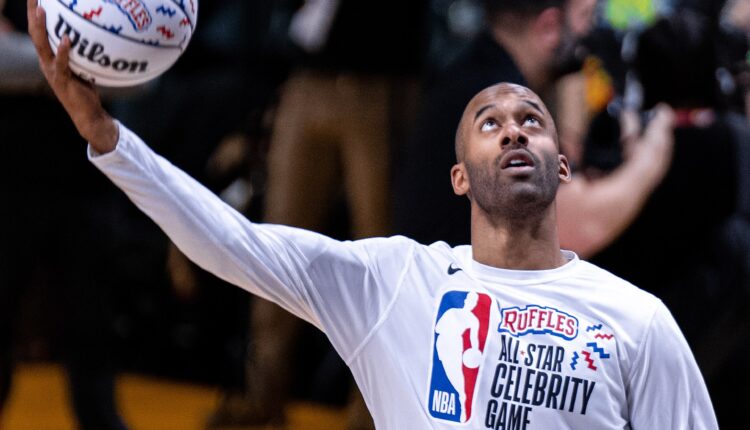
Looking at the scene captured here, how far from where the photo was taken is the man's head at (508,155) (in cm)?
237

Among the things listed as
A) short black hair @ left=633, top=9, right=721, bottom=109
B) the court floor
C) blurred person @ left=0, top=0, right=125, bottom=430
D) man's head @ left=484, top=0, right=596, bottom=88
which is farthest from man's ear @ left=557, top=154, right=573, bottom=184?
the court floor

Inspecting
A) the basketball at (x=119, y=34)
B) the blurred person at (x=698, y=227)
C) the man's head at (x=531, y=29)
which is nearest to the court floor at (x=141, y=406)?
the blurred person at (x=698, y=227)

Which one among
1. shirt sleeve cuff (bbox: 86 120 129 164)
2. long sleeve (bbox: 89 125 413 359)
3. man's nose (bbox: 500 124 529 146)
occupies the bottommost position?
long sleeve (bbox: 89 125 413 359)

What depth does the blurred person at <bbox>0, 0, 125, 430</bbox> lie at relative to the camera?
13.9 ft

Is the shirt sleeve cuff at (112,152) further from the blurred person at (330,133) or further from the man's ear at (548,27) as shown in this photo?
the blurred person at (330,133)

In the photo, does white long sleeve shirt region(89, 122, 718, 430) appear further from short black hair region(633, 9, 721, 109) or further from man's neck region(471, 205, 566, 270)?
short black hair region(633, 9, 721, 109)

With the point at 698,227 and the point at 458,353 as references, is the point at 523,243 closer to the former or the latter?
the point at 458,353

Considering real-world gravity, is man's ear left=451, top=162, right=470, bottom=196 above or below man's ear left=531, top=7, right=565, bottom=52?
below

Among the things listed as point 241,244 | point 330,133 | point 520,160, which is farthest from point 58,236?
point 520,160

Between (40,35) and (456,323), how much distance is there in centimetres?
91

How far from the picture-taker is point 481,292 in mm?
2391

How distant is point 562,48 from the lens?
3.73 metres

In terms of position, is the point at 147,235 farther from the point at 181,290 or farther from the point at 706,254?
the point at 706,254

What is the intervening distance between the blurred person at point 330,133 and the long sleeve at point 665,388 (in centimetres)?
272
